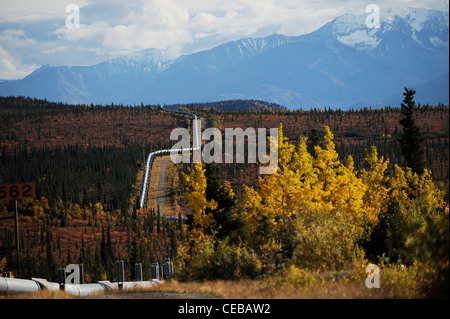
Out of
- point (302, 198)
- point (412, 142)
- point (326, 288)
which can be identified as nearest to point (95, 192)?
point (412, 142)

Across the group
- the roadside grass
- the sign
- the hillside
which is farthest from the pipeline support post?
the hillside

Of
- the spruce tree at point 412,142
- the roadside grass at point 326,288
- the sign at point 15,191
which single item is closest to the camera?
the roadside grass at point 326,288

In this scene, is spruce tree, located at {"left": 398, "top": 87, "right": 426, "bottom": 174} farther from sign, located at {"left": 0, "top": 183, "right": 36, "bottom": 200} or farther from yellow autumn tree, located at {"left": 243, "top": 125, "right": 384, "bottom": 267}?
sign, located at {"left": 0, "top": 183, "right": 36, "bottom": 200}

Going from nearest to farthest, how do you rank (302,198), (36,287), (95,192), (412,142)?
(36,287) → (302,198) → (412,142) → (95,192)

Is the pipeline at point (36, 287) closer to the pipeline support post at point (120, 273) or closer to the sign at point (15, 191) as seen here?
the pipeline support post at point (120, 273)

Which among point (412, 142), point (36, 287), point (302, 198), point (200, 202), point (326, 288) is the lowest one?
point (36, 287)

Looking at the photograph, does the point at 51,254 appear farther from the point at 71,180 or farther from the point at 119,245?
the point at 71,180

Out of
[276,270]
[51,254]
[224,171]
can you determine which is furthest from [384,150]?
[276,270]

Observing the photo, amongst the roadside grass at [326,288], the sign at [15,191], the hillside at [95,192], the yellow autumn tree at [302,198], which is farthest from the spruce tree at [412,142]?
the sign at [15,191]

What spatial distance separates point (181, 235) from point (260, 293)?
2743 inches

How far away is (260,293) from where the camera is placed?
1789 centimetres

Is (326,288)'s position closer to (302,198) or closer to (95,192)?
(302,198)

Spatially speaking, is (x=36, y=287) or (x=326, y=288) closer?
(x=326, y=288)
